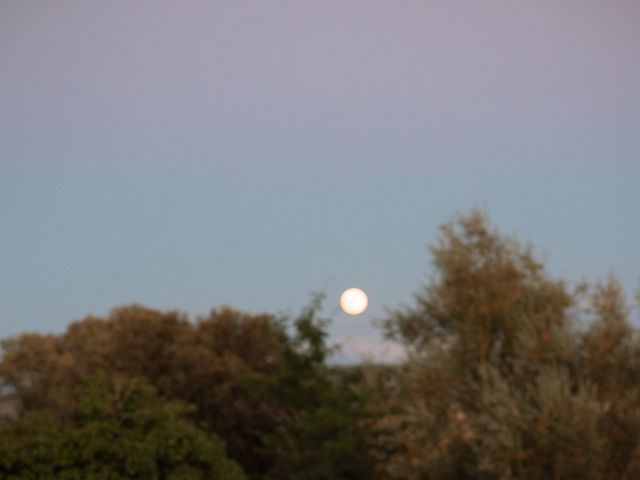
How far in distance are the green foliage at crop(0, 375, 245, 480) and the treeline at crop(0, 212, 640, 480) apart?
5 centimetres

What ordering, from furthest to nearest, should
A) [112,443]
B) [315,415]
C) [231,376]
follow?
[231,376]
[112,443]
[315,415]

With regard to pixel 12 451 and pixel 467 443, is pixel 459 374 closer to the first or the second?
pixel 467 443

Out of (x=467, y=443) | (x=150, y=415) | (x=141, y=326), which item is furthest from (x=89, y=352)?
(x=467, y=443)

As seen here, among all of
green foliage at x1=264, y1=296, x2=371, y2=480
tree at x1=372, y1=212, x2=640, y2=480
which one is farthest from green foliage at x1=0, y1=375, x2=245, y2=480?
tree at x1=372, y1=212, x2=640, y2=480

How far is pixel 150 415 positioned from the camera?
135ft

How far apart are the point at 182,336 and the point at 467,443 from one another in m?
34.0

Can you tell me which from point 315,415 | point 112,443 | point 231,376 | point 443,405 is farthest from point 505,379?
point 231,376

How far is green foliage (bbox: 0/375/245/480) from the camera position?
38.3m

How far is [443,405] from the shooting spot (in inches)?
896

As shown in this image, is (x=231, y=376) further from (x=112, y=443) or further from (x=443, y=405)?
(x=443, y=405)

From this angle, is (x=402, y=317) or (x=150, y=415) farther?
(x=150, y=415)

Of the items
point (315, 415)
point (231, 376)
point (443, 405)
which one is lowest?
point (443, 405)

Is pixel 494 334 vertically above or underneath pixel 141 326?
underneath

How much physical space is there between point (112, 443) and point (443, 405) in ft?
64.7
